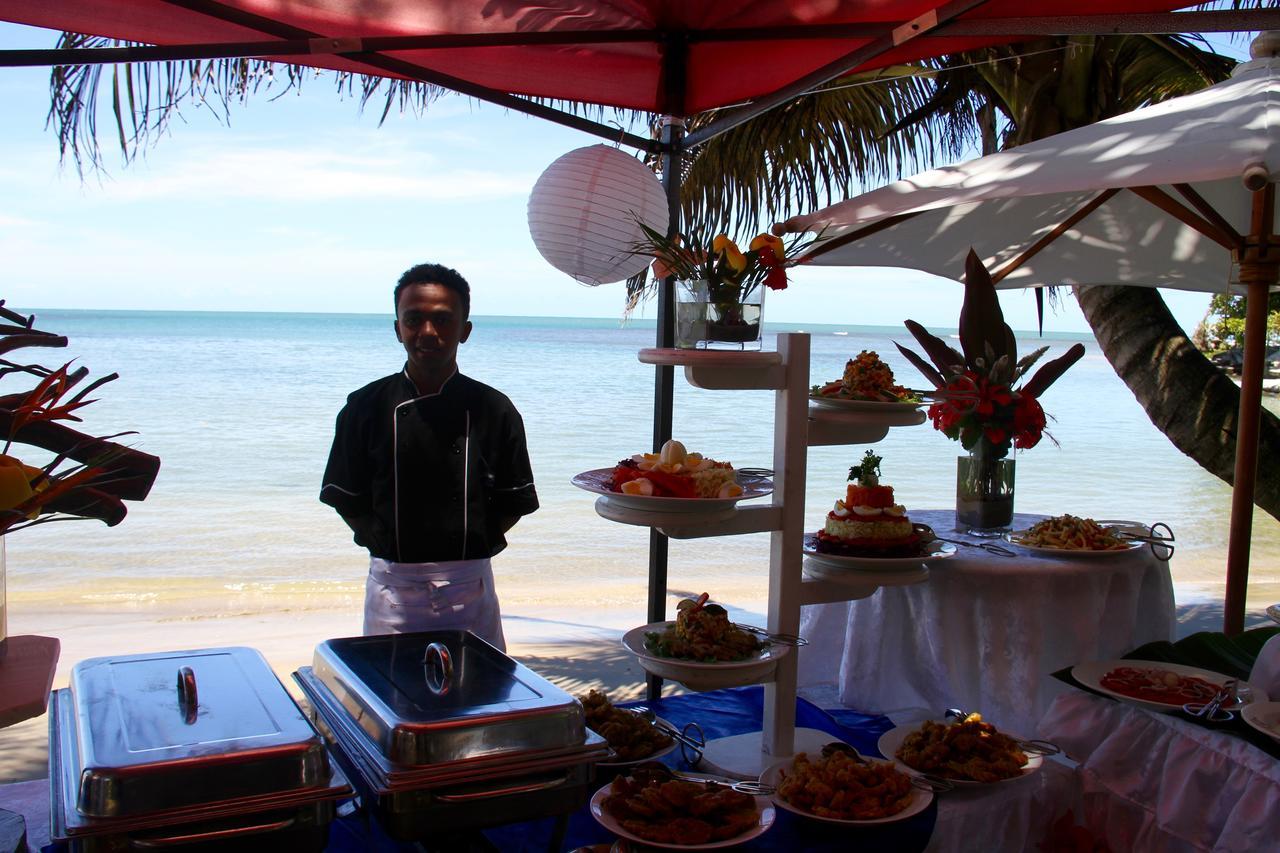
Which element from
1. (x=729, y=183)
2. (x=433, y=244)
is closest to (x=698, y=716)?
(x=729, y=183)

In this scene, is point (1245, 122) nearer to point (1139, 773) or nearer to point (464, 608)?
point (1139, 773)

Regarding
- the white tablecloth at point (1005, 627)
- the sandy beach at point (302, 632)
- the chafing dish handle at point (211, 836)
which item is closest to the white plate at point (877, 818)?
the white tablecloth at point (1005, 627)

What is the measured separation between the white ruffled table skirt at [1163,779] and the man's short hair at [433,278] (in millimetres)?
1875

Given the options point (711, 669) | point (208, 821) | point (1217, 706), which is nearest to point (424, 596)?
point (711, 669)

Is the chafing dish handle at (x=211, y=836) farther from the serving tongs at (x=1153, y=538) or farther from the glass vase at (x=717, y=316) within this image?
the serving tongs at (x=1153, y=538)

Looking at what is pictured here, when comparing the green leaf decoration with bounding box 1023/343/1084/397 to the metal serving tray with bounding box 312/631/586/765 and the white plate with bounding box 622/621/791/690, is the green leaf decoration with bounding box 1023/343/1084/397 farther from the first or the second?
the metal serving tray with bounding box 312/631/586/765

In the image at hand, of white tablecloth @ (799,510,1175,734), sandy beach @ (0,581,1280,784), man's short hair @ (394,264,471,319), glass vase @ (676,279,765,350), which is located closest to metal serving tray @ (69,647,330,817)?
glass vase @ (676,279,765,350)

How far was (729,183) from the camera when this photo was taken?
6.96m

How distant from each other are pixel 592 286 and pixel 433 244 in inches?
1562

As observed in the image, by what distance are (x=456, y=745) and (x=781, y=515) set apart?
1.00 metres

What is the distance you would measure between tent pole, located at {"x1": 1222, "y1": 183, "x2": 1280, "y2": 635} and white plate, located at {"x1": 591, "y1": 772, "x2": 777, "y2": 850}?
78.4 inches

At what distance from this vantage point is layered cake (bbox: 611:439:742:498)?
2121mm

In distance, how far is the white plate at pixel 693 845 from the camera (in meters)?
1.79

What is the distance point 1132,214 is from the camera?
4.62m
